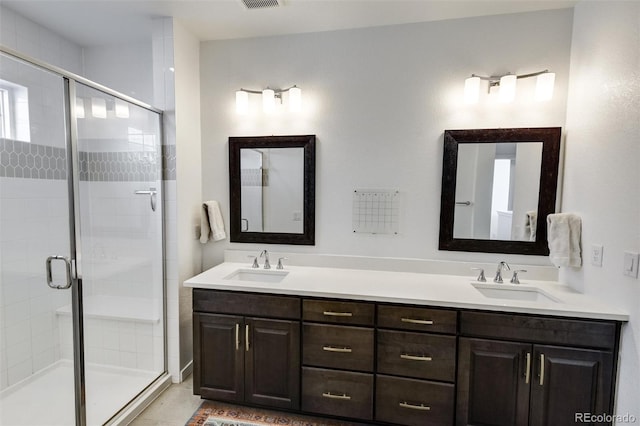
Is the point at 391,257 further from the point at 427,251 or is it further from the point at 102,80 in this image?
the point at 102,80

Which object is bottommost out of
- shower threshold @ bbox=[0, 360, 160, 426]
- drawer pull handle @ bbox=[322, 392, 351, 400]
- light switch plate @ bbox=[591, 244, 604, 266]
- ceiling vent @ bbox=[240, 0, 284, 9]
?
shower threshold @ bbox=[0, 360, 160, 426]

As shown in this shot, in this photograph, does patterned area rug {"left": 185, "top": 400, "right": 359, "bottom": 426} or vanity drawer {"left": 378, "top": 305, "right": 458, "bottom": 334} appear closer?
vanity drawer {"left": 378, "top": 305, "right": 458, "bottom": 334}

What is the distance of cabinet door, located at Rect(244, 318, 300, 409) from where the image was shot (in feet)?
6.15

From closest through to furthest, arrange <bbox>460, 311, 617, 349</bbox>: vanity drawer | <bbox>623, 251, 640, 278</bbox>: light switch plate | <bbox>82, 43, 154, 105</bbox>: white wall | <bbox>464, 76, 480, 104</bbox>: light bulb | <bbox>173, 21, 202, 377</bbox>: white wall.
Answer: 1. <bbox>623, 251, 640, 278</bbox>: light switch plate
2. <bbox>460, 311, 617, 349</bbox>: vanity drawer
3. <bbox>464, 76, 480, 104</bbox>: light bulb
4. <bbox>173, 21, 202, 377</bbox>: white wall
5. <bbox>82, 43, 154, 105</bbox>: white wall

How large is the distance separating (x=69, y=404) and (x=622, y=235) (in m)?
3.20

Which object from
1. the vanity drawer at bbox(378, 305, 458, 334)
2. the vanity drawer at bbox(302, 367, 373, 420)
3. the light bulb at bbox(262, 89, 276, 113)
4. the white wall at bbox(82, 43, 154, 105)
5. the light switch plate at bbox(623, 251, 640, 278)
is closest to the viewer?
the light switch plate at bbox(623, 251, 640, 278)

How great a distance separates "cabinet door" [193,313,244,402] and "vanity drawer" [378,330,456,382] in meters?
0.91

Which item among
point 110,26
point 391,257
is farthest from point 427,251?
point 110,26

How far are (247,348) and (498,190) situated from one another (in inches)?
79.2

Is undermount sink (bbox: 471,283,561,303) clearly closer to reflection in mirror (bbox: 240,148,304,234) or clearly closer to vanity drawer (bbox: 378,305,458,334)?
vanity drawer (bbox: 378,305,458,334)

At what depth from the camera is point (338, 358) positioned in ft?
5.99

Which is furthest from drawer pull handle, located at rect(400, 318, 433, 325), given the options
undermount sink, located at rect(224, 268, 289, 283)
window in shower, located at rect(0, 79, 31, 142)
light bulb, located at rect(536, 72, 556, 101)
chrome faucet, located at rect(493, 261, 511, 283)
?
window in shower, located at rect(0, 79, 31, 142)

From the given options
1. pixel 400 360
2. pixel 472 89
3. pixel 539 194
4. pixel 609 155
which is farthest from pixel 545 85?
pixel 400 360

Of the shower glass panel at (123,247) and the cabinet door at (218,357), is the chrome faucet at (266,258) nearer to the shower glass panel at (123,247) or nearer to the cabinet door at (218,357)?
the cabinet door at (218,357)
